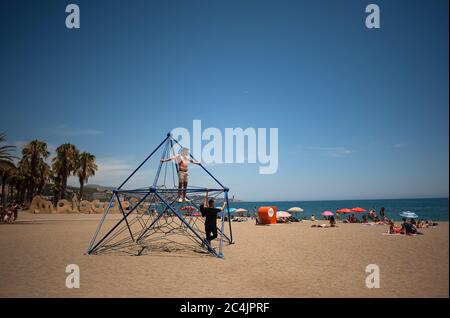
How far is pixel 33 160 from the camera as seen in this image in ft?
172

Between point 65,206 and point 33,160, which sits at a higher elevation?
point 33,160

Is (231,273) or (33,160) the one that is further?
(33,160)

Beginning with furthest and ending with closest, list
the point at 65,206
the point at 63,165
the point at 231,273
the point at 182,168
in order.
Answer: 1. the point at 63,165
2. the point at 65,206
3. the point at 182,168
4. the point at 231,273

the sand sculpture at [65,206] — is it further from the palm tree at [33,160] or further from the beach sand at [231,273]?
the beach sand at [231,273]

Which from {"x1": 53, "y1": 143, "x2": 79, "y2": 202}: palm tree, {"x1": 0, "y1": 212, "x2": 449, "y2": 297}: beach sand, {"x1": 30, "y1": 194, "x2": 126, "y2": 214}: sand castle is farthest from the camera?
{"x1": 53, "y1": 143, "x2": 79, "y2": 202}: palm tree

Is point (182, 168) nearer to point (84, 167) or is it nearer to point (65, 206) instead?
point (65, 206)

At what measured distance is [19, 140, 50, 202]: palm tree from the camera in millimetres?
51844

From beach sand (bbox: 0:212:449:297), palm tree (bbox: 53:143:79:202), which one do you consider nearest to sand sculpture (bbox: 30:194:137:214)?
palm tree (bbox: 53:143:79:202)

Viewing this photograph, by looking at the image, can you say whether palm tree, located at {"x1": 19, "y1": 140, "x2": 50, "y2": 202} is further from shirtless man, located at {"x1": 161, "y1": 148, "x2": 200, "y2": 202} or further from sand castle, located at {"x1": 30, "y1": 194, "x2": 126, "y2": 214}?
shirtless man, located at {"x1": 161, "y1": 148, "x2": 200, "y2": 202}

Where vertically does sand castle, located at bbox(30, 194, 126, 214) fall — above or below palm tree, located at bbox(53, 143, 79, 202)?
below

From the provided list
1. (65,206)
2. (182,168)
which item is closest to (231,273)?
(182,168)

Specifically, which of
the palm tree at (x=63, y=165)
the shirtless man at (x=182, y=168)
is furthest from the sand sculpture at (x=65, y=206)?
the shirtless man at (x=182, y=168)
